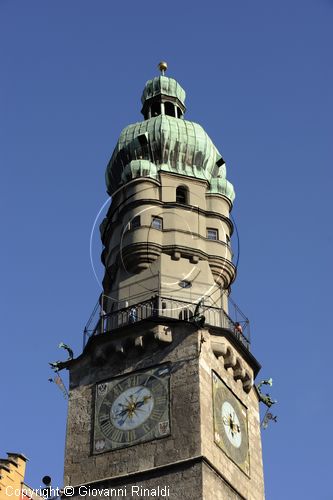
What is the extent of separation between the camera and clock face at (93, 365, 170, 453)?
102ft

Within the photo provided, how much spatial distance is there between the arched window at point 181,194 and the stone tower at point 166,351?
0.14 ft

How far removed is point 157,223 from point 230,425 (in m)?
6.88

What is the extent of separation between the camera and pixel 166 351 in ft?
106

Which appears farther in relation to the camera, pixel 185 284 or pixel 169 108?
pixel 169 108

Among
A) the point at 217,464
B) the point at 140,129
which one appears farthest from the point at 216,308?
the point at 140,129

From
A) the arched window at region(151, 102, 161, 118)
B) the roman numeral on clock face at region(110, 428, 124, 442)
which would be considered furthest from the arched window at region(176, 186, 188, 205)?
the roman numeral on clock face at region(110, 428, 124, 442)

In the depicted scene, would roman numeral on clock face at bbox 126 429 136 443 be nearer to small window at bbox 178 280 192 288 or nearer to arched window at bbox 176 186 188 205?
small window at bbox 178 280 192 288

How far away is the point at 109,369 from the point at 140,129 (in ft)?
30.9

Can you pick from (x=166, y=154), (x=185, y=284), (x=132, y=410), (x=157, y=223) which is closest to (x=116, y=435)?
(x=132, y=410)

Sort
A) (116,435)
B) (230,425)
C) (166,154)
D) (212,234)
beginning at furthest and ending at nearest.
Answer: (166,154) < (212,234) < (230,425) < (116,435)

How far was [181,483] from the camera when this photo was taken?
2966 centimetres

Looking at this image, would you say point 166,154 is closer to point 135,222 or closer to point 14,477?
point 135,222

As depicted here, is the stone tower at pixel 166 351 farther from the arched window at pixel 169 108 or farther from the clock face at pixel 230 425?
the arched window at pixel 169 108

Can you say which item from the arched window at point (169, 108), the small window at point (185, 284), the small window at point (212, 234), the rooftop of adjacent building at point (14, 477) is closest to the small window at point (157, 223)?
the small window at point (212, 234)
